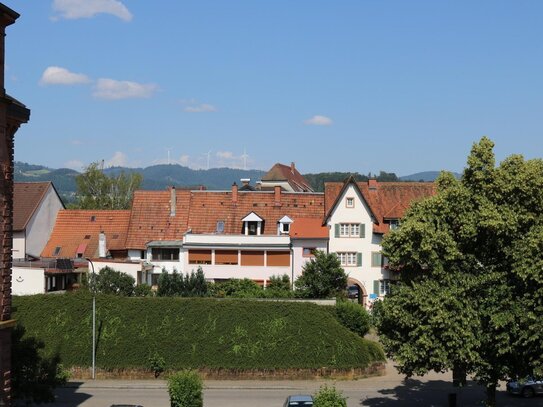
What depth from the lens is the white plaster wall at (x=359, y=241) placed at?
206 feet

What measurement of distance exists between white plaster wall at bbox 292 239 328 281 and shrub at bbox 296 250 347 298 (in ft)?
19.5

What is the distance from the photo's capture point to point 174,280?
5653 cm

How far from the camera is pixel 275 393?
4441cm

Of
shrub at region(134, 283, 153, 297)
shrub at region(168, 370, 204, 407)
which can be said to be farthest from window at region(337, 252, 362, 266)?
shrub at region(168, 370, 204, 407)

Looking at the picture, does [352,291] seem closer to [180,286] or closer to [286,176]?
[180,286]

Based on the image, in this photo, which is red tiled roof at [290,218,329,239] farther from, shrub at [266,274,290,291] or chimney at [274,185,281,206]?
chimney at [274,185,281,206]

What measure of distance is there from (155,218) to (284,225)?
11.4 meters

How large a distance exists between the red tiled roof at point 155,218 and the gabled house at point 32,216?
7.56 m

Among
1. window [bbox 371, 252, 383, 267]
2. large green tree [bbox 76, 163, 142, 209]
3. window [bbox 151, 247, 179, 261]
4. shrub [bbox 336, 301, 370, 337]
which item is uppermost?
large green tree [bbox 76, 163, 142, 209]

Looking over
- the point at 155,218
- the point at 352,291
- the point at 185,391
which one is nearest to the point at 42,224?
the point at 155,218

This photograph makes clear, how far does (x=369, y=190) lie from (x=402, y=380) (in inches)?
880

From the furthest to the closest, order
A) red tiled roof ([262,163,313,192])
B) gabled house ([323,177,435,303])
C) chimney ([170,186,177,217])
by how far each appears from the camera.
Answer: red tiled roof ([262,163,313,192]) < chimney ([170,186,177,217]) < gabled house ([323,177,435,303])

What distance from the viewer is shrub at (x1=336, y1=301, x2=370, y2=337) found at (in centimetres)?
5294

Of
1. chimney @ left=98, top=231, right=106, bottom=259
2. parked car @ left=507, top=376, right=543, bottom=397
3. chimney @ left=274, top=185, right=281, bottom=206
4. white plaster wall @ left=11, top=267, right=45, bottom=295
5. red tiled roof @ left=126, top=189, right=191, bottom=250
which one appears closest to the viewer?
parked car @ left=507, top=376, right=543, bottom=397
